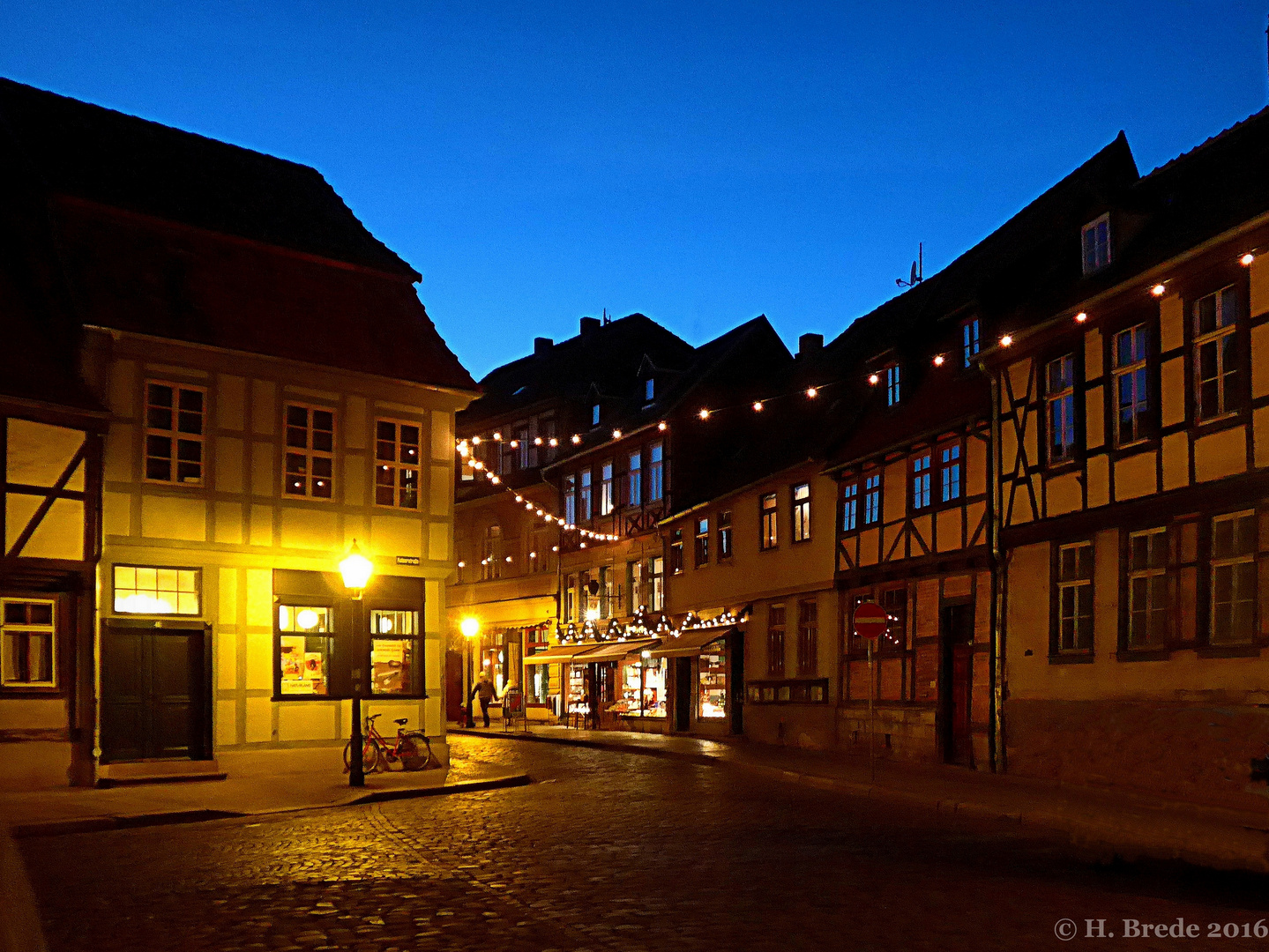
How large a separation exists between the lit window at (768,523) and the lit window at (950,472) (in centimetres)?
717

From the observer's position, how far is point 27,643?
18.9 metres

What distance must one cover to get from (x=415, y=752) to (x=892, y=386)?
11.7 metres

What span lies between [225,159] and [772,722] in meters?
16.7

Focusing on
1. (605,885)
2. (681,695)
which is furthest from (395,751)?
(681,695)

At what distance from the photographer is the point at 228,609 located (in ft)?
69.7

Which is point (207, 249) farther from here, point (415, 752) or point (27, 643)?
point (415, 752)

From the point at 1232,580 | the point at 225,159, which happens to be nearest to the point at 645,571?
the point at 225,159

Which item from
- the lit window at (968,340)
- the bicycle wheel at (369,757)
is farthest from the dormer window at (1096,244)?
the bicycle wheel at (369,757)

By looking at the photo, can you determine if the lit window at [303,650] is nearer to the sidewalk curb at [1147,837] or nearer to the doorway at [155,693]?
the doorway at [155,693]

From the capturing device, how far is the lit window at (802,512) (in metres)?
29.5

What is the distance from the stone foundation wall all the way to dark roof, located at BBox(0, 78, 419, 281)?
43.9 ft

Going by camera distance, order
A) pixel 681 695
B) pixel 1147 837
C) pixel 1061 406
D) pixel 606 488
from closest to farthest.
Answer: pixel 1147 837 < pixel 1061 406 < pixel 681 695 < pixel 606 488

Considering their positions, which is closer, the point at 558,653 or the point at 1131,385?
the point at 1131,385

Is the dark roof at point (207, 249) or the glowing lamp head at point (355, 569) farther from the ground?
the dark roof at point (207, 249)
